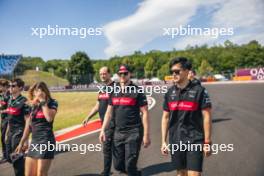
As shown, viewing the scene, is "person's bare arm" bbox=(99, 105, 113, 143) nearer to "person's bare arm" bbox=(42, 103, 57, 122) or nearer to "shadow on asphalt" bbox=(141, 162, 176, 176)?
"person's bare arm" bbox=(42, 103, 57, 122)

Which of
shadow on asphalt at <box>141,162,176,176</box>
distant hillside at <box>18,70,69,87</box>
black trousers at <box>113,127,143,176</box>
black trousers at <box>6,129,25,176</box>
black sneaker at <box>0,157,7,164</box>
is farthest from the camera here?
black sneaker at <box>0,157,7,164</box>

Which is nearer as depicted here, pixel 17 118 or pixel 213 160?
pixel 17 118

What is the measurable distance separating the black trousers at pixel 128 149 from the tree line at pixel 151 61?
3.54 ft

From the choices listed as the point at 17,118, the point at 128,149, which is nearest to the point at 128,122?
the point at 128,149

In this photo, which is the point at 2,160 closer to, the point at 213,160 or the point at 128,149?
the point at 128,149

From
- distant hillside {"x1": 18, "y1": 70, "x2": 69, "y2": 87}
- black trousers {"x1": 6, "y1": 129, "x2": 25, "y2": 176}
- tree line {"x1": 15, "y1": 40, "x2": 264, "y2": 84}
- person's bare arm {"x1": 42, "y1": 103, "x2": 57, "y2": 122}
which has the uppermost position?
tree line {"x1": 15, "y1": 40, "x2": 264, "y2": 84}

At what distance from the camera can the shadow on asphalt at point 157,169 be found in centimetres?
531

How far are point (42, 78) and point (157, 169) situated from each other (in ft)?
9.56

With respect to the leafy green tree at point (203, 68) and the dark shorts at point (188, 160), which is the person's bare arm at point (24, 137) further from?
the leafy green tree at point (203, 68)

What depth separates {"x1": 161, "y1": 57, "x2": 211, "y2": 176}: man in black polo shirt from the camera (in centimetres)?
356

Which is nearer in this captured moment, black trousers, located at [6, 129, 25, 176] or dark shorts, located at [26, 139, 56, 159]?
dark shorts, located at [26, 139, 56, 159]

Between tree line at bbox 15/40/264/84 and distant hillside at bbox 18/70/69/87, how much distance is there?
12 centimetres

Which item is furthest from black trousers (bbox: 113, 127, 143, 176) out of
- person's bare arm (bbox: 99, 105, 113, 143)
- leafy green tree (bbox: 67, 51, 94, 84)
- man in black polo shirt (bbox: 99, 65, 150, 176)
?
leafy green tree (bbox: 67, 51, 94, 84)

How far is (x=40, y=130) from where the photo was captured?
13.5 feet
